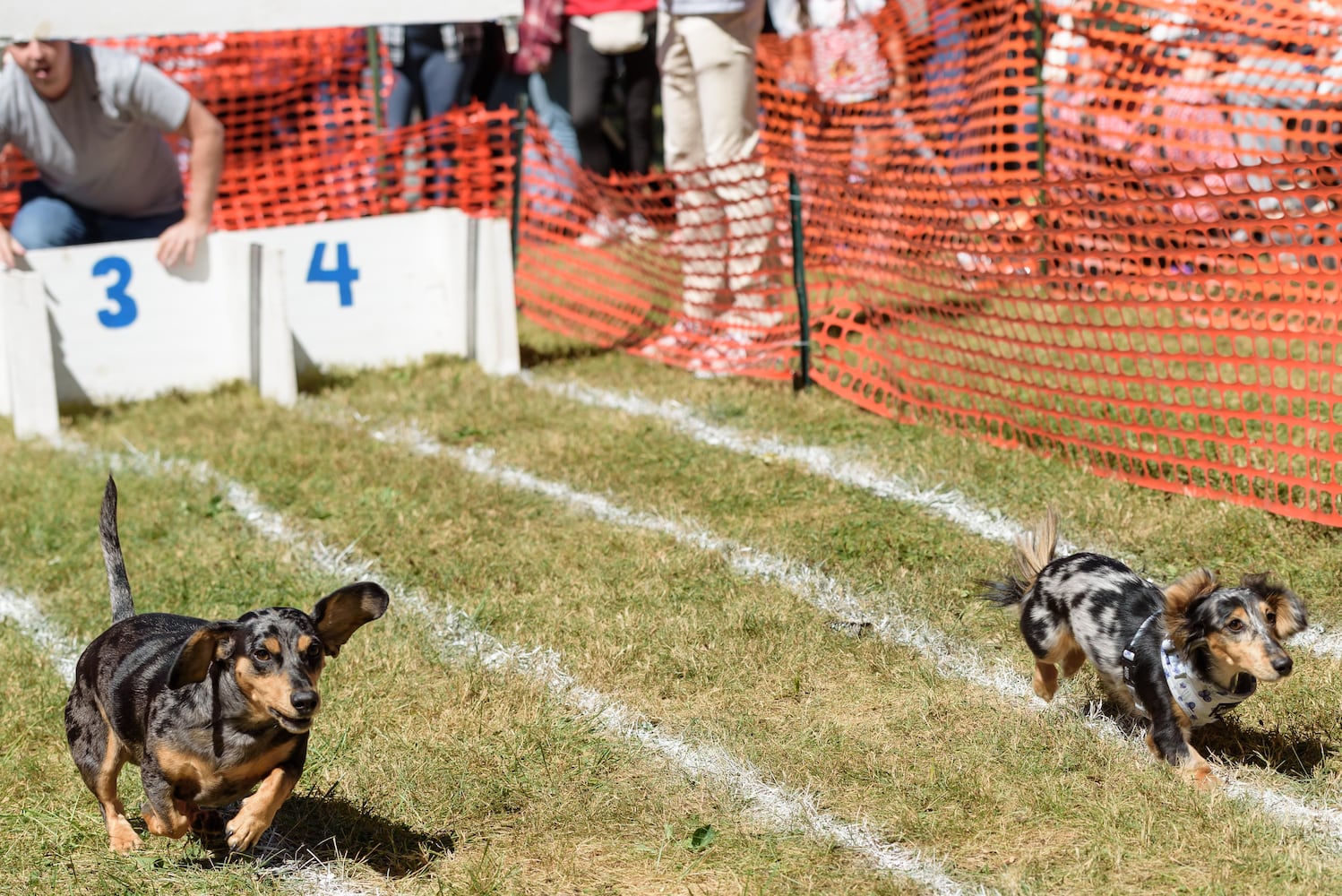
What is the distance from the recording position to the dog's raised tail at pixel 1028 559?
4.84 meters

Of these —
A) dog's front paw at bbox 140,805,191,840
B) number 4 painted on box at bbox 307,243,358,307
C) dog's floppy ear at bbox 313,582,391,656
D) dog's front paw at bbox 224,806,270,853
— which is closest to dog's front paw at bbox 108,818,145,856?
dog's front paw at bbox 140,805,191,840

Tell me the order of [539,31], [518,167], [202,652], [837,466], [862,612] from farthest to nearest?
[539,31]
[518,167]
[837,466]
[862,612]
[202,652]

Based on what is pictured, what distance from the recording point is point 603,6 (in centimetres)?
1198

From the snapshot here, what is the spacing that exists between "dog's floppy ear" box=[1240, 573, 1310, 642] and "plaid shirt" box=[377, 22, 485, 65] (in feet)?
33.0

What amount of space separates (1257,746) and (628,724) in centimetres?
172

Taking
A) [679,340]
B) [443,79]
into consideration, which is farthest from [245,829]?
[443,79]

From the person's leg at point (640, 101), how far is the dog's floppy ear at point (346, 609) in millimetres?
9579

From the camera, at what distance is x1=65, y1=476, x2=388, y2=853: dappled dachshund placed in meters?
3.44

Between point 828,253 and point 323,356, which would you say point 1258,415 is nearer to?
point 828,253

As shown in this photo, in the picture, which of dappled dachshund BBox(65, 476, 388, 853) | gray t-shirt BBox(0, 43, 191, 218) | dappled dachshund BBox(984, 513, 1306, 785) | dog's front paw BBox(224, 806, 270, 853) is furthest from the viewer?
gray t-shirt BBox(0, 43, 191, 218)

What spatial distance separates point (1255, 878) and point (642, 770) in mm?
1580

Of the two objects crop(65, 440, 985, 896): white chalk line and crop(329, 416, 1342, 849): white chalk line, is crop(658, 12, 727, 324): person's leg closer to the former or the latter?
crop(329, 416, 1342, 849): white chalk line

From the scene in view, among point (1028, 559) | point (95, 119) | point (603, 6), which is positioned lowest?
point (1028, 559)

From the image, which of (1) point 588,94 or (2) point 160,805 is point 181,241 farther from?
(2) point 160,805
